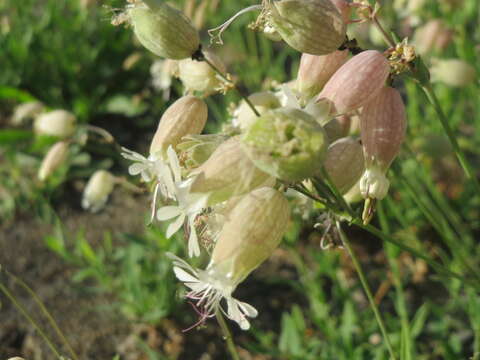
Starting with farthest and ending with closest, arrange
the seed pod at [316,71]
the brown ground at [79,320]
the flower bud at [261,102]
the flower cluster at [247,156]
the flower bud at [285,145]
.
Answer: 1. the brown ground at [79,320]
2. the flower bud at [261,102]
3. the seed pod at [316,71]
4. the flower cluster at [247,156]
5. the flower bud at [285,145]

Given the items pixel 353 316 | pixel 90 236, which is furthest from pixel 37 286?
pixel 353 316

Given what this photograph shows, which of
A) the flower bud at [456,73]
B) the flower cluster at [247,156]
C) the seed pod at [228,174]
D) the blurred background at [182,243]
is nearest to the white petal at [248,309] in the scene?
the flower cluster at [247,156]

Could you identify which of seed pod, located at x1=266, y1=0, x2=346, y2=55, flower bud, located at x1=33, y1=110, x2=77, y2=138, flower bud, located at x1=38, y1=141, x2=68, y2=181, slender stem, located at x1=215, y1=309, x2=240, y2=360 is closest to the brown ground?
flower bud, located at x1=38, y1=141, x2=68, y2=181

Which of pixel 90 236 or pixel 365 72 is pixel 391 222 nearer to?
pixel 90 236

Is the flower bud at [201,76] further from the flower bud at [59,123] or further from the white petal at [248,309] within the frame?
the flower bud at [59,123]

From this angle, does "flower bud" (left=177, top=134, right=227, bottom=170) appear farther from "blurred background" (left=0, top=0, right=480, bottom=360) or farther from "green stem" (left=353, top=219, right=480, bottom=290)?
"blurred background" (left=0, top=0, right=480, bottom=360)
